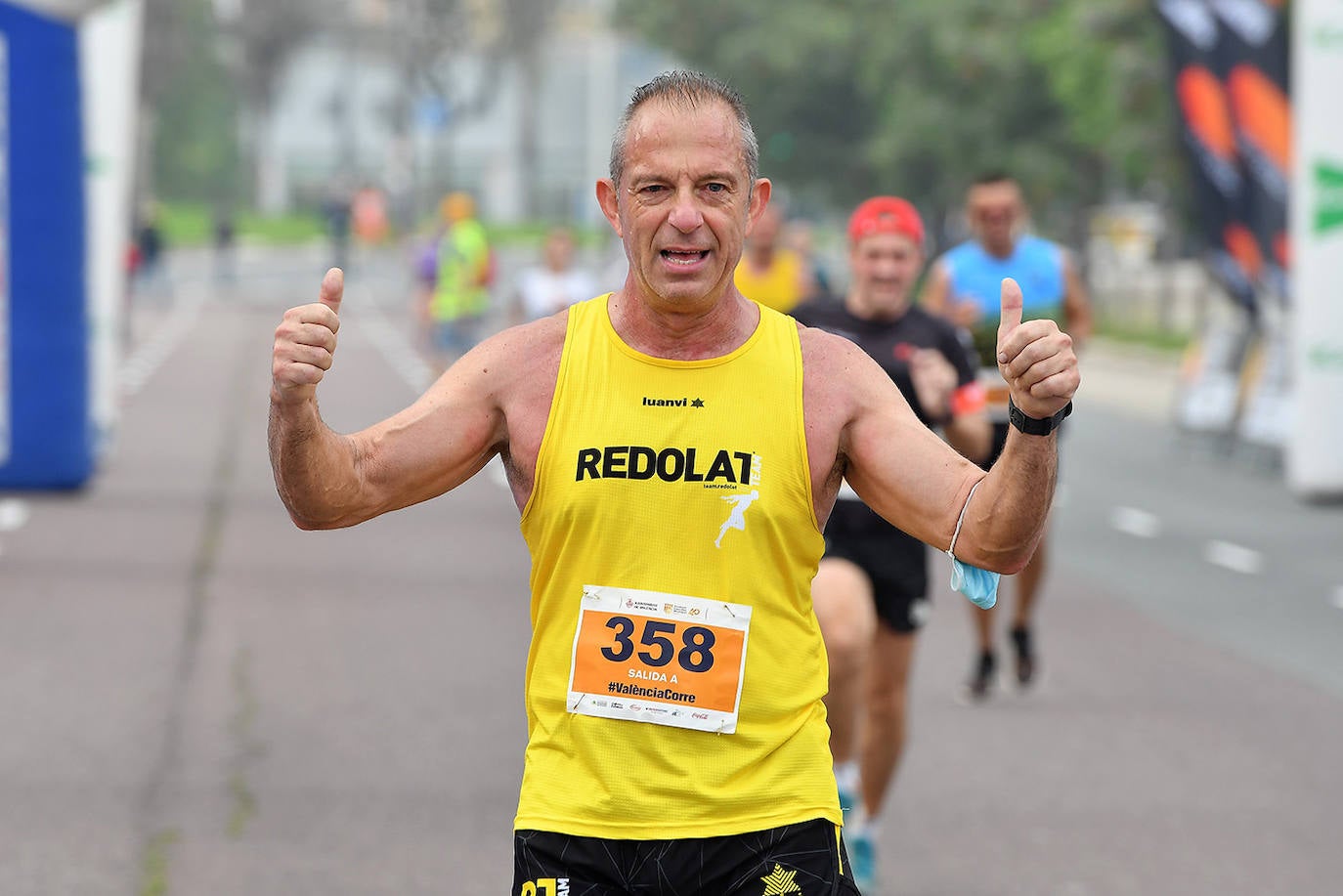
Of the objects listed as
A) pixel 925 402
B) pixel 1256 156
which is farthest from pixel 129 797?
pixel 1256 156

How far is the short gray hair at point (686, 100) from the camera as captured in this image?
10.8 feet

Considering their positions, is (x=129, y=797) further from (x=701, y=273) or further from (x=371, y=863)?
(x=701, y=273)

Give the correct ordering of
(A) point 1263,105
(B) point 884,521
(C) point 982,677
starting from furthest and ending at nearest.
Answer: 1. (A) point 1263,105
2. (C) point 982,677
3. (B) point 884,521

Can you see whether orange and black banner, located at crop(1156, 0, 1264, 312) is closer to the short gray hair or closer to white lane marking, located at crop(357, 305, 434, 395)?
white lane marking, located at crop(357, 305, 434, 395)

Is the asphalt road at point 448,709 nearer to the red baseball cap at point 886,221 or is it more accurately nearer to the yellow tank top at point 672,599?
the red baseball cap at point 886,221

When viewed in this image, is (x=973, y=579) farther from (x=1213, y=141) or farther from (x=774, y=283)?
(x=1213, y=141)

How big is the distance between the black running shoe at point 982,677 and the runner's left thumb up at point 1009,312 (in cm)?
580

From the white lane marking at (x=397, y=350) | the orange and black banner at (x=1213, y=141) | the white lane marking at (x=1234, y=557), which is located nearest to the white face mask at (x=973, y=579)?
the white lane marking at (x=1234, y=557)

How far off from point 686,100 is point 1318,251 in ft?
24.8

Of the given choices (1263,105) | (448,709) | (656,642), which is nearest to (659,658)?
(656,642)

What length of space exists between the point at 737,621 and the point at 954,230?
44343 millimetres

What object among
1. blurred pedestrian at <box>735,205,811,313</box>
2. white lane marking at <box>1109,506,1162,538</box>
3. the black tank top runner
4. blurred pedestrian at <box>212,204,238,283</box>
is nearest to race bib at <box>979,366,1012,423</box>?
the black tank top runner

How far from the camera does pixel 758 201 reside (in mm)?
3416

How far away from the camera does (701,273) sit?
323cm
